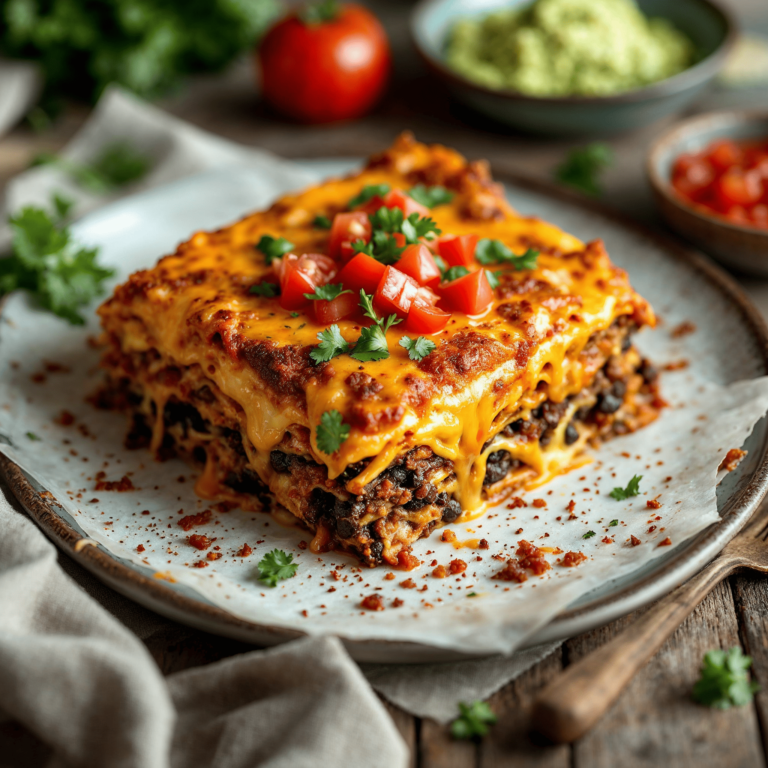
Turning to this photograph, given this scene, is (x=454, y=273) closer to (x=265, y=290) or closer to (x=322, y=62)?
(x=265, y=290)

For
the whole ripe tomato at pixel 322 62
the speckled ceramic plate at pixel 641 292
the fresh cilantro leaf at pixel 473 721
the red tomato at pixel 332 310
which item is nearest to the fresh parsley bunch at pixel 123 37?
the whole ripe tomato at pixel 322 62

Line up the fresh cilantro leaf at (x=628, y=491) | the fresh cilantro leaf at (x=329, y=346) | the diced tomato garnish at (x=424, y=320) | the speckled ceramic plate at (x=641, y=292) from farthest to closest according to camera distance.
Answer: the fresh cilantro leaf at (x=628, y=491) → the diced tomato garnish at (x=424, y=320) → the fresh cilantro leaf at (x=329, y=346) → the speckled ceramic plate at (x=641, y=292)

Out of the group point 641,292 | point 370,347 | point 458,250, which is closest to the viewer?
point 370,347

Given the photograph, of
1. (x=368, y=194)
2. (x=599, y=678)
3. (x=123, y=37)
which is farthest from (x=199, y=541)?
(x=123, y=37)

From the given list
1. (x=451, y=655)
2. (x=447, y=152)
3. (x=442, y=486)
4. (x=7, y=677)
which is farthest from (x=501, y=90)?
(x=7, y=677)

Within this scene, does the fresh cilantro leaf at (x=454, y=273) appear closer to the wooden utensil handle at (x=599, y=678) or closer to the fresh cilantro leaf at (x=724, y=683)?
the wooden utensil handle at (x=599, y=678)

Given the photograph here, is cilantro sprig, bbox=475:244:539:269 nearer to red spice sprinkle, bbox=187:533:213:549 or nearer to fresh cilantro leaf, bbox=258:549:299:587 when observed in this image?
fresh cilantro leaf, bbox=258:549:299:587
